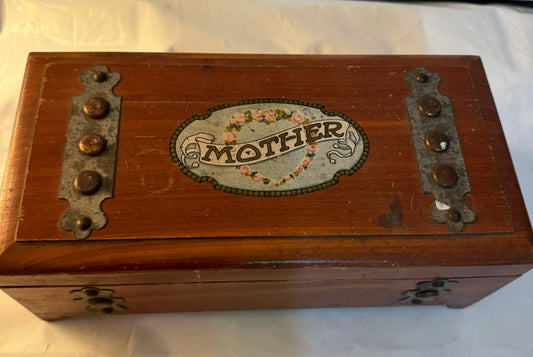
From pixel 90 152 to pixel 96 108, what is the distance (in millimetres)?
129

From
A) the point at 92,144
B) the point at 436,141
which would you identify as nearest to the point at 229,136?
the point at 92,144

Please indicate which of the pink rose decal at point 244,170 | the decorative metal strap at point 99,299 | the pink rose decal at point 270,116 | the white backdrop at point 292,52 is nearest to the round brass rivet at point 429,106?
the pink rose decal at point 270,116

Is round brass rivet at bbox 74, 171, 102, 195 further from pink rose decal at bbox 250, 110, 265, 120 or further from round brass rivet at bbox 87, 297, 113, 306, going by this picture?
pink rose decal at bbox 250, 110, 265, 120

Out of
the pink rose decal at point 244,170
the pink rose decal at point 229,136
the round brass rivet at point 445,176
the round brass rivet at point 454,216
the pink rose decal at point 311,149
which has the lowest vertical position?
the round brass rivet at point 454,216

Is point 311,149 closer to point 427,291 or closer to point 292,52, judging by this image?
point 427,291

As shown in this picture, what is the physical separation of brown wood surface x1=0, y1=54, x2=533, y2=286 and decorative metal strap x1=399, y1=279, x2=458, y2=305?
93mm

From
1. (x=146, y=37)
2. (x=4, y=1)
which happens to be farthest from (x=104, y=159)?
(x=4, y=1)

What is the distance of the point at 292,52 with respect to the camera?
1998 mm

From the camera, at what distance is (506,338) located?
5.04 ft

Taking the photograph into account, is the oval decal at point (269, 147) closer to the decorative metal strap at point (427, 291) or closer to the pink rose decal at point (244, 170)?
the pink rose decal at point (244, 170)

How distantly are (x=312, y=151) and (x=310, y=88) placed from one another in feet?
0.69

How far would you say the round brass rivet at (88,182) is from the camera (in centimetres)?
121

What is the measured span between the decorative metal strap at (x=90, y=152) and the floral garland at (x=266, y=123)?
11.9 inches

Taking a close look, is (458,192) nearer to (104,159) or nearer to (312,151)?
(312,151)
